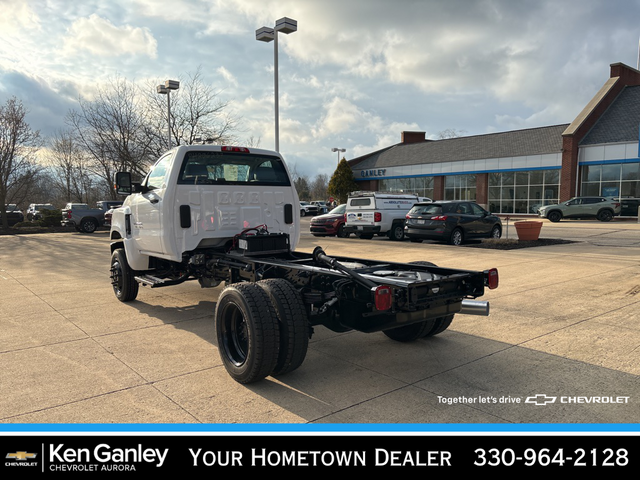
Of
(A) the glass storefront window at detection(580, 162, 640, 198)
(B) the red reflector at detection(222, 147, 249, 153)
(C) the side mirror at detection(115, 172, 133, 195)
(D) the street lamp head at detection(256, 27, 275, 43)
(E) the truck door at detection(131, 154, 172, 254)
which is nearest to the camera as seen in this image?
(E) the truck door at detection(131, 154, 172, 254)

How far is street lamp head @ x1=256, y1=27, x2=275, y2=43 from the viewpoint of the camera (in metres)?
16.5

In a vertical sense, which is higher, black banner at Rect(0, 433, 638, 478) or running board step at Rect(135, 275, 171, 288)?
running board step at Rect(135, 275, 171, 288)

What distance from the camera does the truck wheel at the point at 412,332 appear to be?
16.2 ft

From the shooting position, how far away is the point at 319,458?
9.42 ft

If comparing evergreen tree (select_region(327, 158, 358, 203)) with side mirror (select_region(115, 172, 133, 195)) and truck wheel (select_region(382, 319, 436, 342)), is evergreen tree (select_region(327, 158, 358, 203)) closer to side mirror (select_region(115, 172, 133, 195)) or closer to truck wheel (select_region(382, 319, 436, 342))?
side mirror (select_region(115, 172, 133, 195))

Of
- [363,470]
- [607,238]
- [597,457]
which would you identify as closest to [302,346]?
[363,470]

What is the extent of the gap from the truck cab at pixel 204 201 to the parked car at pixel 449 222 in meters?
9.87

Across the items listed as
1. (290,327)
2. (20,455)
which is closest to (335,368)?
(290,327)

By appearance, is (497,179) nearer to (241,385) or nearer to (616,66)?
(616,66)

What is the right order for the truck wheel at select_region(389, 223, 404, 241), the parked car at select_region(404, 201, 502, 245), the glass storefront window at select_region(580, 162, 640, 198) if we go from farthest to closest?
the glass storefront window at select_region(580, 162, 640, 198) < the truck wheel at select_region(389, 223, 404, 241) < the parked car at select_region(404, 201, 502, 245)

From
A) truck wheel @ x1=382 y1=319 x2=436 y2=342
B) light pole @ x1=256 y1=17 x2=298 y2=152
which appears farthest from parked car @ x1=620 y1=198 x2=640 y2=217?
truck wheel @ x1=382 y1=319 x2=436 y2=342

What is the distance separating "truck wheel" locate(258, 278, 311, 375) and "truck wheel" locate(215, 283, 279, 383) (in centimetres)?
6

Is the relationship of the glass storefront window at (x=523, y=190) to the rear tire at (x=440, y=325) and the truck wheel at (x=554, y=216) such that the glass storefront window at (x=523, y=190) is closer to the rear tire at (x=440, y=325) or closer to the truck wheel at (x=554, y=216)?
the truck wheel at (x=554, y=216)

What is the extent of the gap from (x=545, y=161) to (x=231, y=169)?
33.3 m
